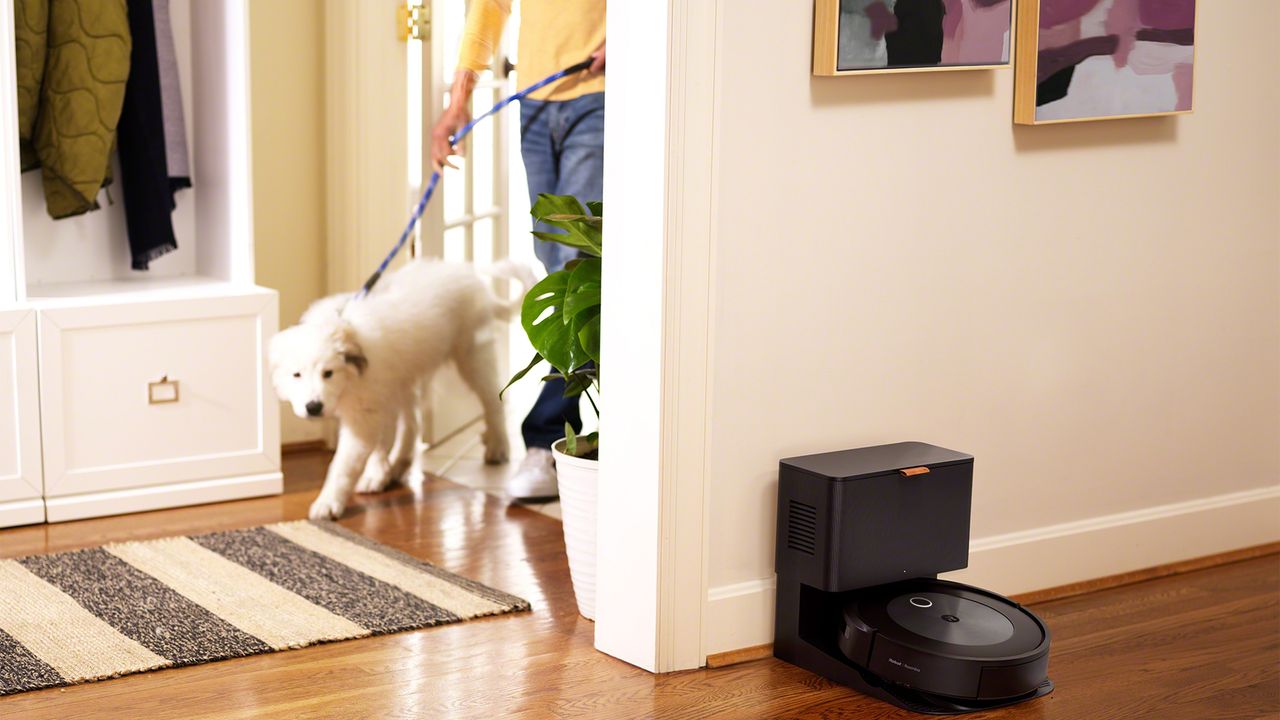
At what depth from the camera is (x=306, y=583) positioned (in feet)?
8.89

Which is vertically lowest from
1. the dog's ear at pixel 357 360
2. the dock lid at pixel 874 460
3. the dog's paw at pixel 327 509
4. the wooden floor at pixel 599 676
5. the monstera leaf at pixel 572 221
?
the wooden floor at pixel 599 676

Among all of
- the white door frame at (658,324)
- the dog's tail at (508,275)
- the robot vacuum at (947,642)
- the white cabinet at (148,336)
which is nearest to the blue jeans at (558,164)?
the dog's tail at (508,275)

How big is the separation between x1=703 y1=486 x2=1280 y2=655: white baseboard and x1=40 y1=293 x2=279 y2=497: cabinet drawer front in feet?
4.87

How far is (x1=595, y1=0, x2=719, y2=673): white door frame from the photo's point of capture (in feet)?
7.17

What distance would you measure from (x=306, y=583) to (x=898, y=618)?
1150 millimetres

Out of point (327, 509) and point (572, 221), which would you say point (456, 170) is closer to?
point (327, 509)

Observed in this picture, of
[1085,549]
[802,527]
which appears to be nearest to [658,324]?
[802,527]

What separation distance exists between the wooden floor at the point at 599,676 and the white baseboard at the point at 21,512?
16 centimetres

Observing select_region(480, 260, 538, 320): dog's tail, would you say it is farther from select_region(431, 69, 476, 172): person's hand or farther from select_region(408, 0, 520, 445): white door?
select_region(431, 69, 476, 172): person's hand

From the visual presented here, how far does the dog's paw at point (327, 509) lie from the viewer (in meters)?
3.18

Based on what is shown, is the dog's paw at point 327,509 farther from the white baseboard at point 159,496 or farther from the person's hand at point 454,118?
the person's hand at point 454,118

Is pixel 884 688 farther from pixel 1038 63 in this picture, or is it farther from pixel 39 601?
pixel 39 601

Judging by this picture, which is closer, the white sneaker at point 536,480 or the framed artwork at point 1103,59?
the framed artwork at point 1103,59

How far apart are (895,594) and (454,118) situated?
1580 mm
